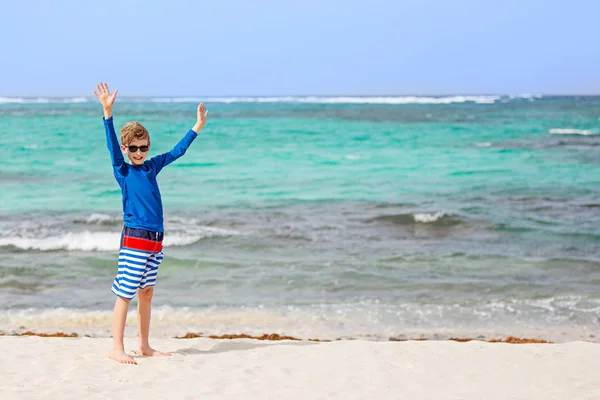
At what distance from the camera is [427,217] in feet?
46.2

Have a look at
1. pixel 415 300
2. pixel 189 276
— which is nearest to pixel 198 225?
pixel 189 276

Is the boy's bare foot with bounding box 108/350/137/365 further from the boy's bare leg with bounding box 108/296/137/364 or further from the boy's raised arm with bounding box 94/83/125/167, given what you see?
the boy's raised arm with bounding box 94/83/125/167

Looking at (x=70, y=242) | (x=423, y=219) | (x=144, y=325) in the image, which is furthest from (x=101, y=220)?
(x=144, y=325)

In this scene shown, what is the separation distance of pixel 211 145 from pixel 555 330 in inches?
1107

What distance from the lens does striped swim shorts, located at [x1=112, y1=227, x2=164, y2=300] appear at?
5.21m

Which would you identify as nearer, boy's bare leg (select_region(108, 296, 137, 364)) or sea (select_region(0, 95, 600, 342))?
boy's bare leg (select_region(108, 296, 137, 364))

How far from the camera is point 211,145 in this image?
34.7 metres

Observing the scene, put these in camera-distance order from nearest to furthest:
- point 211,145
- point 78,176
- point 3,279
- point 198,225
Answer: point 3,279
point 198,225
point 78,176
point 211,145

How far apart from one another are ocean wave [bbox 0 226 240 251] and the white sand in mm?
5384

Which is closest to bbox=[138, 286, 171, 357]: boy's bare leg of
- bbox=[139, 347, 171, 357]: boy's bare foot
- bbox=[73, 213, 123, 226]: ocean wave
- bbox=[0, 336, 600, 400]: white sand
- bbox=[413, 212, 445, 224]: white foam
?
bbox=[139, 347, 171, 357]: boy's bare foot

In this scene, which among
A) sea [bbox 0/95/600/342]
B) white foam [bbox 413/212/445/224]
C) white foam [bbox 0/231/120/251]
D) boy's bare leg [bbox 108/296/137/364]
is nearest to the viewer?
boy's bare leg [bbox 108/296/137/364]

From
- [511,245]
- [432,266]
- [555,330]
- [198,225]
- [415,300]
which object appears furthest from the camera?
[198,225]

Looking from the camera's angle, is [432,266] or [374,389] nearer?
[374,389]

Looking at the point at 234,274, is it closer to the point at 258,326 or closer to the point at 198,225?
the point at 258,326
